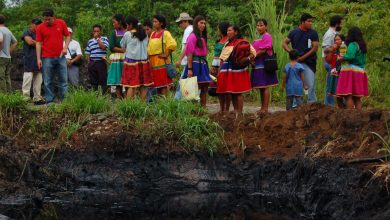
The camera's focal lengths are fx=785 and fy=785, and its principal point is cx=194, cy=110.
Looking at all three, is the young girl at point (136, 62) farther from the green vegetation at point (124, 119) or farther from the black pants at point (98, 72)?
the black pants at point (98, 72)

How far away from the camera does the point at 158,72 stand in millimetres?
13180

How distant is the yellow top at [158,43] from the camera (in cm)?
1295

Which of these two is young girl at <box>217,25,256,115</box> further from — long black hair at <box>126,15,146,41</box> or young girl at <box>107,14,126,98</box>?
young girl at <box>107,14,126,98</box>

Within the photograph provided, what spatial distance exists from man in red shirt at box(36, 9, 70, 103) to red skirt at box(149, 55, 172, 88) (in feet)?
5.84

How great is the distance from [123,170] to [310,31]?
408 cm

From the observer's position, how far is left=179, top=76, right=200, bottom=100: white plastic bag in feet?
40.1

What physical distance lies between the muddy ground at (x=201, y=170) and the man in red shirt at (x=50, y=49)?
2.31 meters

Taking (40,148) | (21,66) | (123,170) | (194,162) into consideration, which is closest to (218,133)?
(194,162)

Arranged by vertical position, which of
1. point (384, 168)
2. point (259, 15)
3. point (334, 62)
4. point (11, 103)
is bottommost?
point (384, 168)

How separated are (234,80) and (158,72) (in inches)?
57.2

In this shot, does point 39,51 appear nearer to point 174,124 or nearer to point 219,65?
point 219,65

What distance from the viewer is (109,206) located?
34.9 feet

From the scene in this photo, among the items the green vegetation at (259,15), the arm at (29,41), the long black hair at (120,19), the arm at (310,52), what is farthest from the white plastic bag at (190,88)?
the green vegetation at (259,15)

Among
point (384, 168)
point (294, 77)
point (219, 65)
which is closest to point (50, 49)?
point (219, 65)
